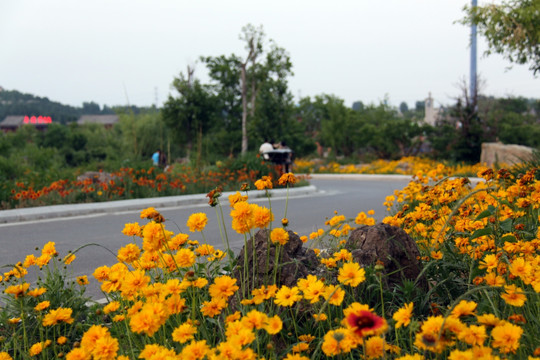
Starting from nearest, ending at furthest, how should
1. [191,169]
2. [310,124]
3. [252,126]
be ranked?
[191,169], [252,126], [310,124]

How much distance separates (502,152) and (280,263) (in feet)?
71.8

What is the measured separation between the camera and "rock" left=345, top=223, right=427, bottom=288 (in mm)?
3336

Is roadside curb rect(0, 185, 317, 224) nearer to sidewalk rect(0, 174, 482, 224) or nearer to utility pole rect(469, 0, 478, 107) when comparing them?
sidewalk rect(0, 174, 482, 224)

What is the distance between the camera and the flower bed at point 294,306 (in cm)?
178

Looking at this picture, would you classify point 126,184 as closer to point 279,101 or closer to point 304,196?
point 304,196

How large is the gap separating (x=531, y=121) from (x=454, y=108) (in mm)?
25021

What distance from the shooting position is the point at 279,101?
1116 inches

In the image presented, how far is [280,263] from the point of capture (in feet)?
10.3

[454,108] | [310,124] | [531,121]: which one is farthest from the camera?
[310,124]

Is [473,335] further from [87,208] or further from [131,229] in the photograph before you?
[87,208]

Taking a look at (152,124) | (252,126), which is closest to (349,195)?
(252,126)

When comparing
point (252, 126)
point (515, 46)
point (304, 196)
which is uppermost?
point (515, 46)

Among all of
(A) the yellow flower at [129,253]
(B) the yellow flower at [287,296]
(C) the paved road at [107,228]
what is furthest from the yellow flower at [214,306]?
(C) the paved road at [107,228]

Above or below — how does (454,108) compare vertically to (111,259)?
above
